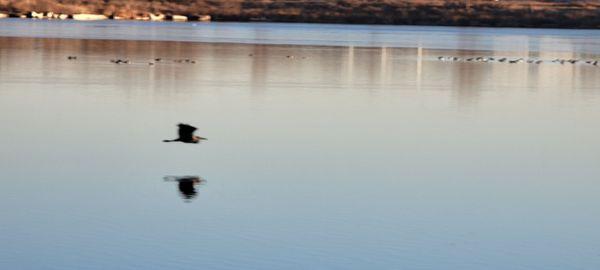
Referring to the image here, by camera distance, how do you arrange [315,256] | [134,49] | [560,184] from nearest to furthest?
[315,256], [560,184], [134,49]

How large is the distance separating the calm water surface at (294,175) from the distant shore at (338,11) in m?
50.2

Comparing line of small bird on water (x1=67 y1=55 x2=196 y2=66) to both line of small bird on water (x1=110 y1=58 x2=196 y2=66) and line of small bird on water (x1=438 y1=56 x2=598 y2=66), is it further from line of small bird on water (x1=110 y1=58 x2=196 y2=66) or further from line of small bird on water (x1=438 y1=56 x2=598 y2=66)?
line of small bird on water (x1=438 y1=56 x2=598 y2=66)

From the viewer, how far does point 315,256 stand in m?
7.57

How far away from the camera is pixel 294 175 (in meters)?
10.3

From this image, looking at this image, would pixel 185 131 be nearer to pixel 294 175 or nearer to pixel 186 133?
pixel 186 133

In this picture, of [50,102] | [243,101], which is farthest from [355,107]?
[50,102]

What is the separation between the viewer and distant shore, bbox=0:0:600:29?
229ft

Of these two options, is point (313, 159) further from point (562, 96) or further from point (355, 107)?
point (562, 96)

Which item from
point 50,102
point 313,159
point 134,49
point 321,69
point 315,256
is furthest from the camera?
point 134,49

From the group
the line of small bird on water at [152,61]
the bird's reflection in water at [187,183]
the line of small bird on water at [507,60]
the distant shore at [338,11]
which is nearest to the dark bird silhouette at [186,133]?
the bird's reflection in water at [187,183]

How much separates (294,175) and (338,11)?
205ft

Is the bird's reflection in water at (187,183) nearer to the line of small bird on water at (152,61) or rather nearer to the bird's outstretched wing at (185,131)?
the bird's outstretched wing at (185,131)

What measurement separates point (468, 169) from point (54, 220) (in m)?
3.52

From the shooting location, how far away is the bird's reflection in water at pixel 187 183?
30.5 ft
